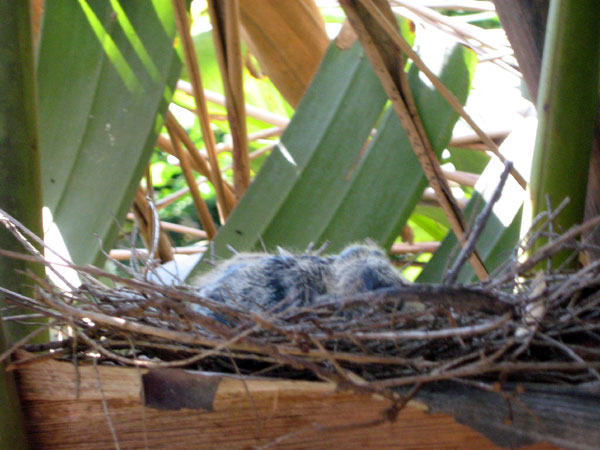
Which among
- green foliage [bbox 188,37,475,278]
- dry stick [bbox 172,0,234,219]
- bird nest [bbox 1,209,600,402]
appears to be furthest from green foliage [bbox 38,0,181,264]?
bird nest [bbox 1,209,600,402]

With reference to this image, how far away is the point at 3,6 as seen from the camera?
2.73ft

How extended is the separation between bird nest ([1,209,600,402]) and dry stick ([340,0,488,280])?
304mm

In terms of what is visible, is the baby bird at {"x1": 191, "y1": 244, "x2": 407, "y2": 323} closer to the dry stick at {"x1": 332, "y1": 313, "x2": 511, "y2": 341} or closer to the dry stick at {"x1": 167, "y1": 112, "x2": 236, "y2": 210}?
the dry stick at {"x1": 332, "y1": 313, "x2": 511, "y2": 341}

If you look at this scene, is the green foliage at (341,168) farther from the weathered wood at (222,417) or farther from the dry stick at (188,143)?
the weathered wood at (222,417)

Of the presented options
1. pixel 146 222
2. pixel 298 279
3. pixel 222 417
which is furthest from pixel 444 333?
pixel 146 222

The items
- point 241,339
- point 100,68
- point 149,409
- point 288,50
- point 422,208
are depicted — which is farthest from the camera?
point 422,208

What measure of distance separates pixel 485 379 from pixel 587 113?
325 millimetres

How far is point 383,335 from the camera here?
598 millimetres

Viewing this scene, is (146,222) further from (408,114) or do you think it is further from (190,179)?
(408,114)

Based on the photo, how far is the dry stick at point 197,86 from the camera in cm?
122

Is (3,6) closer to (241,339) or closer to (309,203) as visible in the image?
(241,339)

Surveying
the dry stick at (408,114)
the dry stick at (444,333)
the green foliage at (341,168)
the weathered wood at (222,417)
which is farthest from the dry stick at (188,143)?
the dry stick at (444,333)

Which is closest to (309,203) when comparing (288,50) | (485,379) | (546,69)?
(288,50)

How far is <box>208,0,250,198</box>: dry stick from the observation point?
126 centimetres
